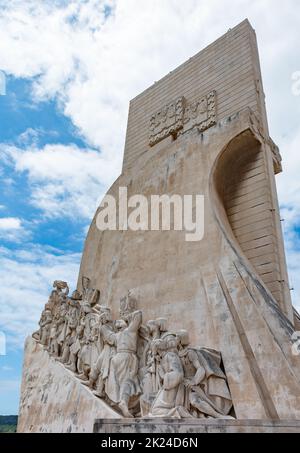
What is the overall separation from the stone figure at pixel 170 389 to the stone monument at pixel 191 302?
0.01 metres

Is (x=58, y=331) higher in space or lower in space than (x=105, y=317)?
higher

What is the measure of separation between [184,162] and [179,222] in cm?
111

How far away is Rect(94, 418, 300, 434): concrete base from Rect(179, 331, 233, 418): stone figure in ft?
2.36

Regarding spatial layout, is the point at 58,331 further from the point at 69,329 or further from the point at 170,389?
the point at 170,389

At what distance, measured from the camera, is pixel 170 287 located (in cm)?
638

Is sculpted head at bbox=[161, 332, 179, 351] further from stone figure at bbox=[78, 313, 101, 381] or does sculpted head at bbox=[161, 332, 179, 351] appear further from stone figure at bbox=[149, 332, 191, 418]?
stone figure at bbox=[78, 313, 101, 381]

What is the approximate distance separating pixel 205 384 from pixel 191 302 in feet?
4.16

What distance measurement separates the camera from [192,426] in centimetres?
385

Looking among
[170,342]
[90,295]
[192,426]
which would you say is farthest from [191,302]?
[90,295]

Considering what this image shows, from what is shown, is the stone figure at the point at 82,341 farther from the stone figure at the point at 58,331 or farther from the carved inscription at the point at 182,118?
the carved inscription at the point at 182,118

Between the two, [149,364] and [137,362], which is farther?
[137,362]
